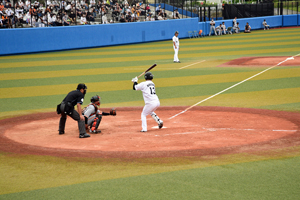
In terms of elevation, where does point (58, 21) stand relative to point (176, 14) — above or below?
below

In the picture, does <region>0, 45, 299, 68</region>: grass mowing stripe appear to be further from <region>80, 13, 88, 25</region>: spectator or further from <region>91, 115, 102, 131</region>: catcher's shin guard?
<region>91, 115, 102, 131</region>: catcher's shin guard

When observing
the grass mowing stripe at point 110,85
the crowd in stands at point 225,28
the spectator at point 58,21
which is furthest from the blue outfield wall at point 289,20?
the grass mowing stripe at point 110,85

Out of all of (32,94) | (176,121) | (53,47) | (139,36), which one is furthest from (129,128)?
(139,36)

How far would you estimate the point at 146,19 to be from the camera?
146 feet

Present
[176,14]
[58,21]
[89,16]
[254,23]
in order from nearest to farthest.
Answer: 1. [58,21]
2. [89,16]
3. [176,14]
4. [254,23]

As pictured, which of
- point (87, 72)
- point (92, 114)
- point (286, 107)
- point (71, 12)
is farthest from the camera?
point (71, 12)

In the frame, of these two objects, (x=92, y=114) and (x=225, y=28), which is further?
(x=225, y=28)

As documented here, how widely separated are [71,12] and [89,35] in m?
2.64

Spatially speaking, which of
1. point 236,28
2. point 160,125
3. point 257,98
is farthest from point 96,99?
point 236,28

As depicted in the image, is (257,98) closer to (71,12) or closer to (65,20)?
(65,20)

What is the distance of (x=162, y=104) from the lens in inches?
586

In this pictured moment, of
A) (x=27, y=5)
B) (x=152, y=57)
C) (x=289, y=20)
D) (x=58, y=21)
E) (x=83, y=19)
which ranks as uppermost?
(x=289, y=20)

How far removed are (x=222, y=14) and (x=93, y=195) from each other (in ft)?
179

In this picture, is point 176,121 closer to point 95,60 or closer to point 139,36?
point 95,60
